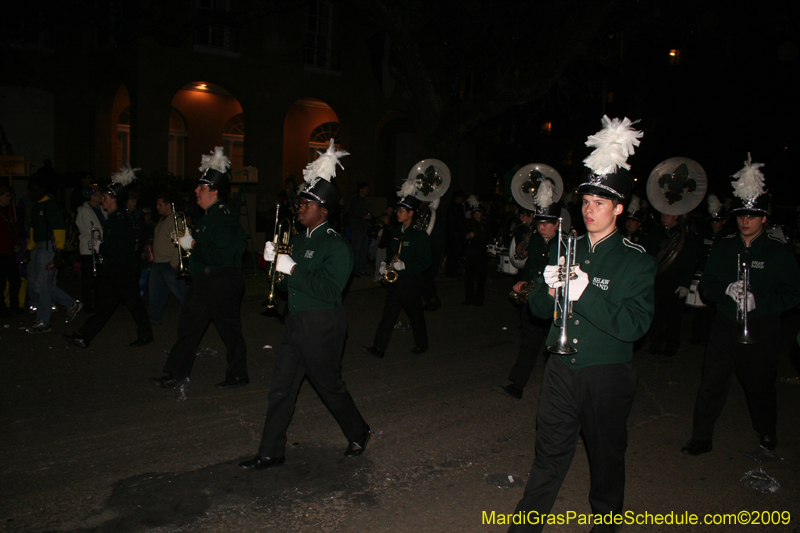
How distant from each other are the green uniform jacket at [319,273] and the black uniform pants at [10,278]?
644 centimetres

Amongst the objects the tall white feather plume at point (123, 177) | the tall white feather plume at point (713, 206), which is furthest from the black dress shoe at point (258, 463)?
the tall white feather plume at point (713, 206)

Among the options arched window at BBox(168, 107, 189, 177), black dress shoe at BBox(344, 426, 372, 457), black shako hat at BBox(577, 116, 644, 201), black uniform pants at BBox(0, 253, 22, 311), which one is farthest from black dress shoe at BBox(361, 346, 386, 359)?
arched window at BBox(168, 107, 189, 177)

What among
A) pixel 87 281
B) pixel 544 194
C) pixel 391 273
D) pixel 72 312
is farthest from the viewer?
pixel 87 281

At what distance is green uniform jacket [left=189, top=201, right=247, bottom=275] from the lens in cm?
586

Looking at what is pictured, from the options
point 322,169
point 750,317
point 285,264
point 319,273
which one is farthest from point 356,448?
point 750,317

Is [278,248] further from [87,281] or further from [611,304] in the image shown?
[87,281]

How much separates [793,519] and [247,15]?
1650 centimetres

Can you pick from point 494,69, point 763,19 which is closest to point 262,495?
point 494,69

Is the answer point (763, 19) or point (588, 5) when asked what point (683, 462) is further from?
point (763, 19)

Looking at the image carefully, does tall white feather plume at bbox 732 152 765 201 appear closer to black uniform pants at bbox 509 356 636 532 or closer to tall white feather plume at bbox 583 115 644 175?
tall white feather plume at bbox 583 115 644 175

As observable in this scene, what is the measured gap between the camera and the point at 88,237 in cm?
918

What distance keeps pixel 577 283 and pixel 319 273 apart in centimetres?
195

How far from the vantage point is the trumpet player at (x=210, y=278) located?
5.88 meters

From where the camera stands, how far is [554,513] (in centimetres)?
402
